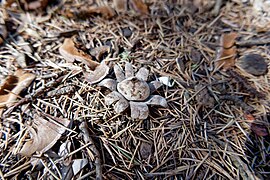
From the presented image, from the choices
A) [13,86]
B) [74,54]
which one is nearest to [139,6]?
[74,54]

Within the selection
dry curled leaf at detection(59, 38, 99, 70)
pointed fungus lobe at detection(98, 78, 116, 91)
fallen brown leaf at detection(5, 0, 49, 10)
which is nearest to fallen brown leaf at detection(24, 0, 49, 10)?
fallen brown leaf at detection(5, 0, 49, 10)

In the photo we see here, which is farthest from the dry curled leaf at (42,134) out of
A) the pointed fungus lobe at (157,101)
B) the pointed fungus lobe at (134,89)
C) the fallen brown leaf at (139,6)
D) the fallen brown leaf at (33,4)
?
the fallen brown leaf at (139,6)

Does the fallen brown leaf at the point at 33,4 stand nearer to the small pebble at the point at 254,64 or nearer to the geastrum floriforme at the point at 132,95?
the geastrum floriforme at the point at 132,95

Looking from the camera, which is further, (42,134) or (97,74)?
(97,74)

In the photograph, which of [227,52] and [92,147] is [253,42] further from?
[92,147]

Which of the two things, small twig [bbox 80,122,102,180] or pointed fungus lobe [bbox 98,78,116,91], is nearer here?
small twig [bbox 80,122,102,180]

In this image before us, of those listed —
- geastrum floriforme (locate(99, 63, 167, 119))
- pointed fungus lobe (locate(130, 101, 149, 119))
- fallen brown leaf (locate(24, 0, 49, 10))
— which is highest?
fallen brown leaf (locate(24, 0, 49, 10))

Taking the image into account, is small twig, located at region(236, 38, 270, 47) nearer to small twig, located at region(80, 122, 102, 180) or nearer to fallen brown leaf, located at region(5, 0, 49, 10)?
small twig, located at region(80, 122, 102, 180)
